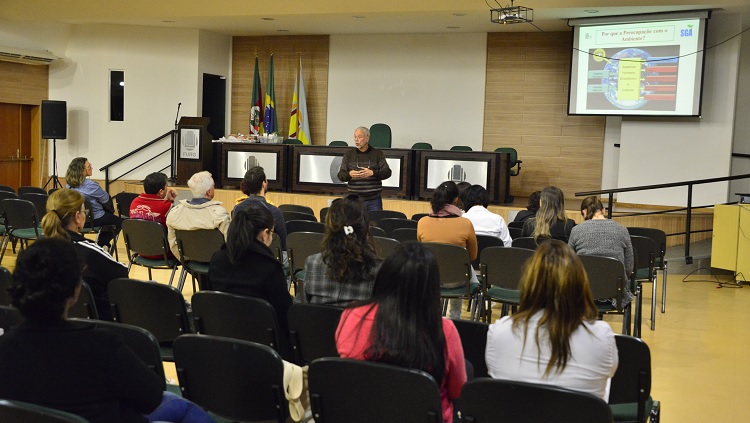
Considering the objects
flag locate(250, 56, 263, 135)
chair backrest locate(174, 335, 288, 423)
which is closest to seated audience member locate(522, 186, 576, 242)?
chair backrest locate(174, 335, 288, 423)

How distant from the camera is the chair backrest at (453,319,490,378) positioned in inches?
122

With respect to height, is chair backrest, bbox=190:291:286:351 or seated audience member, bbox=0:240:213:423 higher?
seated audience member, bbox=0:240:213:423

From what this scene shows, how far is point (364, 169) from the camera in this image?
8211 millimetres

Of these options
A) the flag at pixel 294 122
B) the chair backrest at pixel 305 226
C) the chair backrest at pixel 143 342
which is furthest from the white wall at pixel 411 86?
the chair backrest at pixel 143 342

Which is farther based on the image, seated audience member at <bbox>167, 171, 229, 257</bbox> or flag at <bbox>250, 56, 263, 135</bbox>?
flag at <bbox>250, 56, 263, 135</bbox>

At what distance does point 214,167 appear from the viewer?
12.8 m

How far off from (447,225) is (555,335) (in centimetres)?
315

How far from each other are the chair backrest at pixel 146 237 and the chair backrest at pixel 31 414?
4329 millimetres

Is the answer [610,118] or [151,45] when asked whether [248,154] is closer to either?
[151,45]

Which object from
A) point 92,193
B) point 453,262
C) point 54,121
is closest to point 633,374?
point 453,262

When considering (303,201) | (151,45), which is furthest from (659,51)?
(151,45)

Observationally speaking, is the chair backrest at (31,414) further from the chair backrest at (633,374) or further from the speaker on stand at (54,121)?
the speaker on stand at (54,121)

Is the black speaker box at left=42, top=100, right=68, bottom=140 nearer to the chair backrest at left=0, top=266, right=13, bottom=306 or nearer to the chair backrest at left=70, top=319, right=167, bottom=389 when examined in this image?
the chair backrest at left=0, top=266, right=13, bottom=306

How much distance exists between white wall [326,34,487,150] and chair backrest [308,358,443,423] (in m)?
11.3
